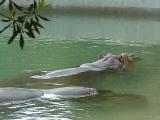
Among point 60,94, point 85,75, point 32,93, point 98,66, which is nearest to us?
point 32,93

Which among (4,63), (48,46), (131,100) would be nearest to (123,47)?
(48,46)

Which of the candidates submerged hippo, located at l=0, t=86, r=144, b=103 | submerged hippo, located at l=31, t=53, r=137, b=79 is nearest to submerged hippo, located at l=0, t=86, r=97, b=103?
submerged hippo, located at l=0, t=86, r=144, b=103

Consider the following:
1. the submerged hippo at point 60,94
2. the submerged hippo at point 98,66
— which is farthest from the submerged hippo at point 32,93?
the submerged hippo at point 98,66

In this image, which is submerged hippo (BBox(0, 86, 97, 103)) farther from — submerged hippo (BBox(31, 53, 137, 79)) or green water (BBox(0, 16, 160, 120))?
submerged hippo (BBox(31, 53, 137, 79))

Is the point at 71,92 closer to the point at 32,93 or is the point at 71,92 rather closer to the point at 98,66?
the point at 32,93

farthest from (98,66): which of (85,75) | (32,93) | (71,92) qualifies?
(32,93)

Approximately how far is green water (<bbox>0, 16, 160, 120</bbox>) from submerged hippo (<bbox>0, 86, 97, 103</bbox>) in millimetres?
85

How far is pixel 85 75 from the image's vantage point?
6277 mm

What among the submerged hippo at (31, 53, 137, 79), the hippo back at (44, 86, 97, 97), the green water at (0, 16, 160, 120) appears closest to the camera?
the green water at (0, 16, 160, 120)

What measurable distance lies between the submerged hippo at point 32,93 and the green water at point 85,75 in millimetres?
85

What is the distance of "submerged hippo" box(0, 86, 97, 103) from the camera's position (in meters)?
4.72

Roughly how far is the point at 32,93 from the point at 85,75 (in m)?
1.47

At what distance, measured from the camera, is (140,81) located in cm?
629

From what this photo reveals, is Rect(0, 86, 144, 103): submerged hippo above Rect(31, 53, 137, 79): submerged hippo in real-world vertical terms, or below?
below
